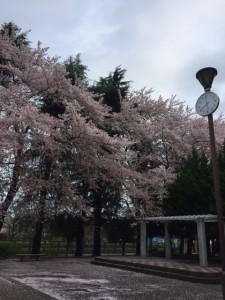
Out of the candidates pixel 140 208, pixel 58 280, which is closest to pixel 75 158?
pixel 140 208

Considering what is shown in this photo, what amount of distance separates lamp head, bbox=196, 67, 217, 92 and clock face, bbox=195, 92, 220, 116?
0.60 ft

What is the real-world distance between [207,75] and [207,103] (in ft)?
1.77

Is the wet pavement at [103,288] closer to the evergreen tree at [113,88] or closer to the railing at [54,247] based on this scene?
the railing at [54,247]

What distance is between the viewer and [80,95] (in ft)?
76.3

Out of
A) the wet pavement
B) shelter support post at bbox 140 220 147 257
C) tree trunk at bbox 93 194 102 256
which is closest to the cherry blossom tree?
tree trunk at bbox 93 194 102 256

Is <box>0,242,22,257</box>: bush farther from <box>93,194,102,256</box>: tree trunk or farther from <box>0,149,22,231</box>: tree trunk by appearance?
<box>93,194,102,256</box>: tree trunk

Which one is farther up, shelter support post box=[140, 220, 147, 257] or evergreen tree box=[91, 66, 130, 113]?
evergreen tree box=[91, 66, 130, 113]

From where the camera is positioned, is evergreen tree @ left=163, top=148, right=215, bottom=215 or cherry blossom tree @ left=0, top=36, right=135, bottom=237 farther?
cherry blossom tree @ left=0, top=36, right=135, bottom=237

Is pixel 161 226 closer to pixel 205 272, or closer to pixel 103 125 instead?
pixel 103 125

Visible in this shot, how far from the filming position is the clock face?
718 centimetres

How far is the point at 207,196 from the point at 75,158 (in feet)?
27.2

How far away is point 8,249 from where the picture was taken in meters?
23.3

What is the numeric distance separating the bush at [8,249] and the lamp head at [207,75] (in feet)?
63.9

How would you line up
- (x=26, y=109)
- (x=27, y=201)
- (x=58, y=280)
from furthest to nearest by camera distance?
(x=27, y=201), (x=26, y=109), (x=58, y=280)
